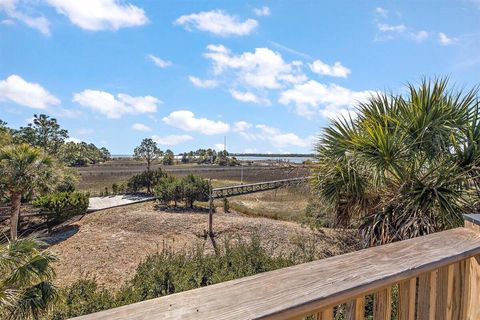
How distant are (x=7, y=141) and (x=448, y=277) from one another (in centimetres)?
1586

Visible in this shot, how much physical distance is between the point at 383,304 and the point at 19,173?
12.5 metres

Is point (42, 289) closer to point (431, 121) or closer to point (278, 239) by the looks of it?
point (431, 121)

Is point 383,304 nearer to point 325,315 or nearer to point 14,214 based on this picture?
point 325,315

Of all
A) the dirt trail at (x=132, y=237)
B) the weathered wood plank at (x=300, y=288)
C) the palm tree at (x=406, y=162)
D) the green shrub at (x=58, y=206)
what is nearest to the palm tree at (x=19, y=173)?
the dirt trail at (x=132, y=237)

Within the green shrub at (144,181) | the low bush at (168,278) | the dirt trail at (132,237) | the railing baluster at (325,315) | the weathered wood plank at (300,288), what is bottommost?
the dirt trail at (132,237)

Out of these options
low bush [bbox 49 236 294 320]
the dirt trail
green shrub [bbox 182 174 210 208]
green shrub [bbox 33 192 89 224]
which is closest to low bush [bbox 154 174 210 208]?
green shrub [bbox 182 174 210 208]

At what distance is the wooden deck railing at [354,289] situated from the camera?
550 millimetres

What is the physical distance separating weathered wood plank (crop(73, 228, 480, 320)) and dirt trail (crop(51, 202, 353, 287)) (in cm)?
759

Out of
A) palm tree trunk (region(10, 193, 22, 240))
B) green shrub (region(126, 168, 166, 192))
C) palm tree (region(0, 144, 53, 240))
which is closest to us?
palm tree (region(0, 144, 53, 240))

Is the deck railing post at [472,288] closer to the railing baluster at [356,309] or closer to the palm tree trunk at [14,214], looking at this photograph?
the railing baluster at [356,309]

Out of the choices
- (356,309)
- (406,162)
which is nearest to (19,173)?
(406,162)

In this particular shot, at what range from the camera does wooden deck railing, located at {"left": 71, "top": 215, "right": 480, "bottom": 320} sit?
1.80ft

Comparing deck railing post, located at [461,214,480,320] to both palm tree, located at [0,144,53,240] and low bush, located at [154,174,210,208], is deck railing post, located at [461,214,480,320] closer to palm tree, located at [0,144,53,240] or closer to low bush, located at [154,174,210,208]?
palm tree, located at [0,144,53,240]

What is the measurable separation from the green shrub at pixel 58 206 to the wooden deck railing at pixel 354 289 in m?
15.5
